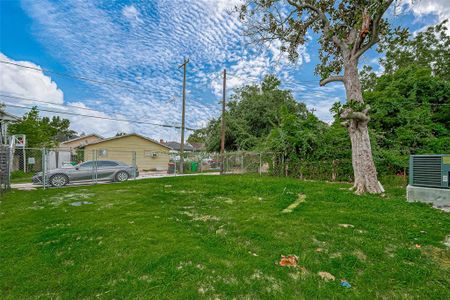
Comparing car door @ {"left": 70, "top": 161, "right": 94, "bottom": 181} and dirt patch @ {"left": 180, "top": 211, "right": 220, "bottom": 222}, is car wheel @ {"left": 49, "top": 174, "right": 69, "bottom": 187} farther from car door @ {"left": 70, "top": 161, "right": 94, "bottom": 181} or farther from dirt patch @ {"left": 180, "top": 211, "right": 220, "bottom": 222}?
dirt patch @ {"left": 180, "top": 211, "right": 220, "bottom": 222}

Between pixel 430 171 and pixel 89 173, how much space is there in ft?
42.8

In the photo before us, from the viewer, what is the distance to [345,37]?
316 inches

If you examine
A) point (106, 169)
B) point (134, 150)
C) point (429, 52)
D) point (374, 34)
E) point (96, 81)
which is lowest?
point (106, 169)

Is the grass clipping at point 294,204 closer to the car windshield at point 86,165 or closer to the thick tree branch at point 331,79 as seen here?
the thick tree branch at point 331,79

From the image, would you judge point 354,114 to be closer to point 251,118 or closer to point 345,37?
point 345,37

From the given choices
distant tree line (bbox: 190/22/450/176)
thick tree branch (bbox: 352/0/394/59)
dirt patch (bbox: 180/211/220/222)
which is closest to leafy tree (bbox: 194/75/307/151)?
distant tree line (bbox: 190/22/450/176)

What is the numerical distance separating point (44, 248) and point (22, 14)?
36.0 feet

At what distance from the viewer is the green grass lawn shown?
2113 mm

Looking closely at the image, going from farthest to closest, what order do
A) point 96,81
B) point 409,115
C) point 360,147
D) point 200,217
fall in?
point 96,81
point 409,115
point 360,147
point 200,217

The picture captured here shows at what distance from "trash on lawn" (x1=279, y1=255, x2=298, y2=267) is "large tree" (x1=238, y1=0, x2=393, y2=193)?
5409 mm

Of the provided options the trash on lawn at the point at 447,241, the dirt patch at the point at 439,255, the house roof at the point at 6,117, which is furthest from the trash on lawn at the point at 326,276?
the house roof at the point at 6,117

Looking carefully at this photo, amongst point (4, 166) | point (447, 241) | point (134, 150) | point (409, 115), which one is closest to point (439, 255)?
point (447, 241)

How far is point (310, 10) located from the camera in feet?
28.8

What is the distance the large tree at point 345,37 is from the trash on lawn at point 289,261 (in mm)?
5409
